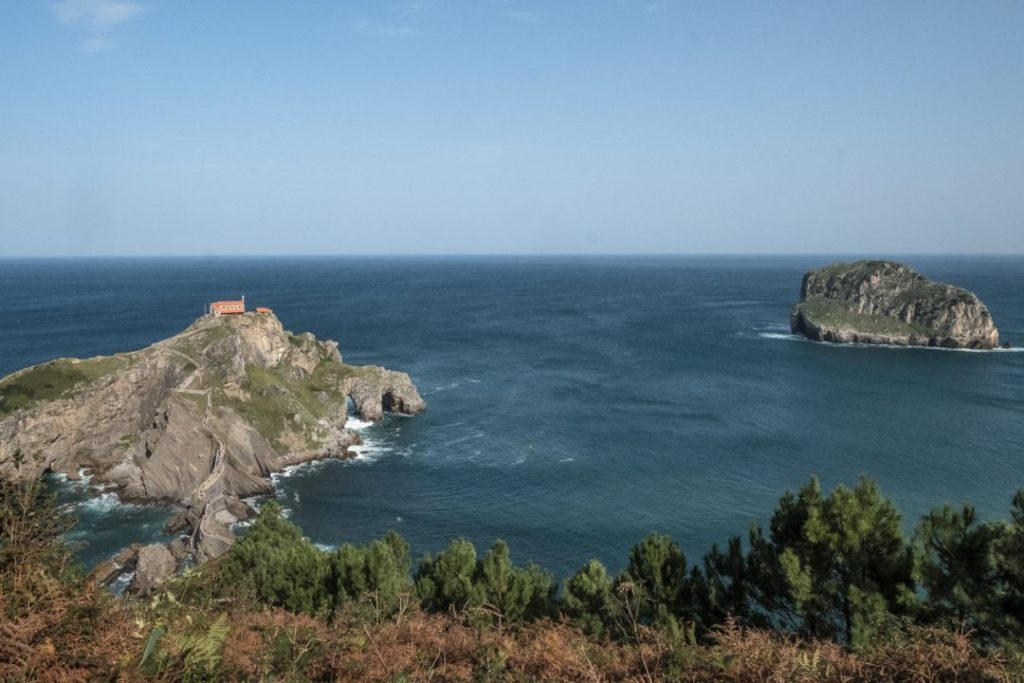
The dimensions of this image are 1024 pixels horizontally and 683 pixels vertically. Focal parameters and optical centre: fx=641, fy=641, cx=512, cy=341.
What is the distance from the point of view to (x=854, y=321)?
135250 mm

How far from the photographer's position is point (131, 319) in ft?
498

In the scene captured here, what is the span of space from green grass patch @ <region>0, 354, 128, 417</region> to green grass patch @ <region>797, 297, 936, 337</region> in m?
126

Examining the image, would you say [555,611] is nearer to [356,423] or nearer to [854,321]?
[356,423]

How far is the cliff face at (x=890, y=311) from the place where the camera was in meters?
124

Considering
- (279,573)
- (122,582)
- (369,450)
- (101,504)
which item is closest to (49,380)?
(101,504)

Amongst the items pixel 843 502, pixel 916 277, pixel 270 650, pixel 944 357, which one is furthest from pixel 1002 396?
pixel 270 650

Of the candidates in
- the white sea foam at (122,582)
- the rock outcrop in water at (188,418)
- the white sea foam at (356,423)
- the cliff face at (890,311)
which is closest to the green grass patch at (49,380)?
the rock outcrop in water at (188,418)

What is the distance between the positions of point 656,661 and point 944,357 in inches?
5019

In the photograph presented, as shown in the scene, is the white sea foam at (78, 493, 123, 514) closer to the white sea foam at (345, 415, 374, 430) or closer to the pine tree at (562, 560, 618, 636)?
the white sea foam at (345, 415, 374, 430)

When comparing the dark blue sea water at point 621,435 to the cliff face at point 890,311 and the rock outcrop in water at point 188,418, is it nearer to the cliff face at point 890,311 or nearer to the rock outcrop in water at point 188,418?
the rock outcrop in water at point 188,418

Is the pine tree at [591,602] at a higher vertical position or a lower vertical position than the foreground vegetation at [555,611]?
lower

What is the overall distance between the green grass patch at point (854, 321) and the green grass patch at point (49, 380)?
12556 cm

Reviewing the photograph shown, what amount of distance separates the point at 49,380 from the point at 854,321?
139 m

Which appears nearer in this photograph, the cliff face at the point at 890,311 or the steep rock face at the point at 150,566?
the steep rock face at the point at 150,566
